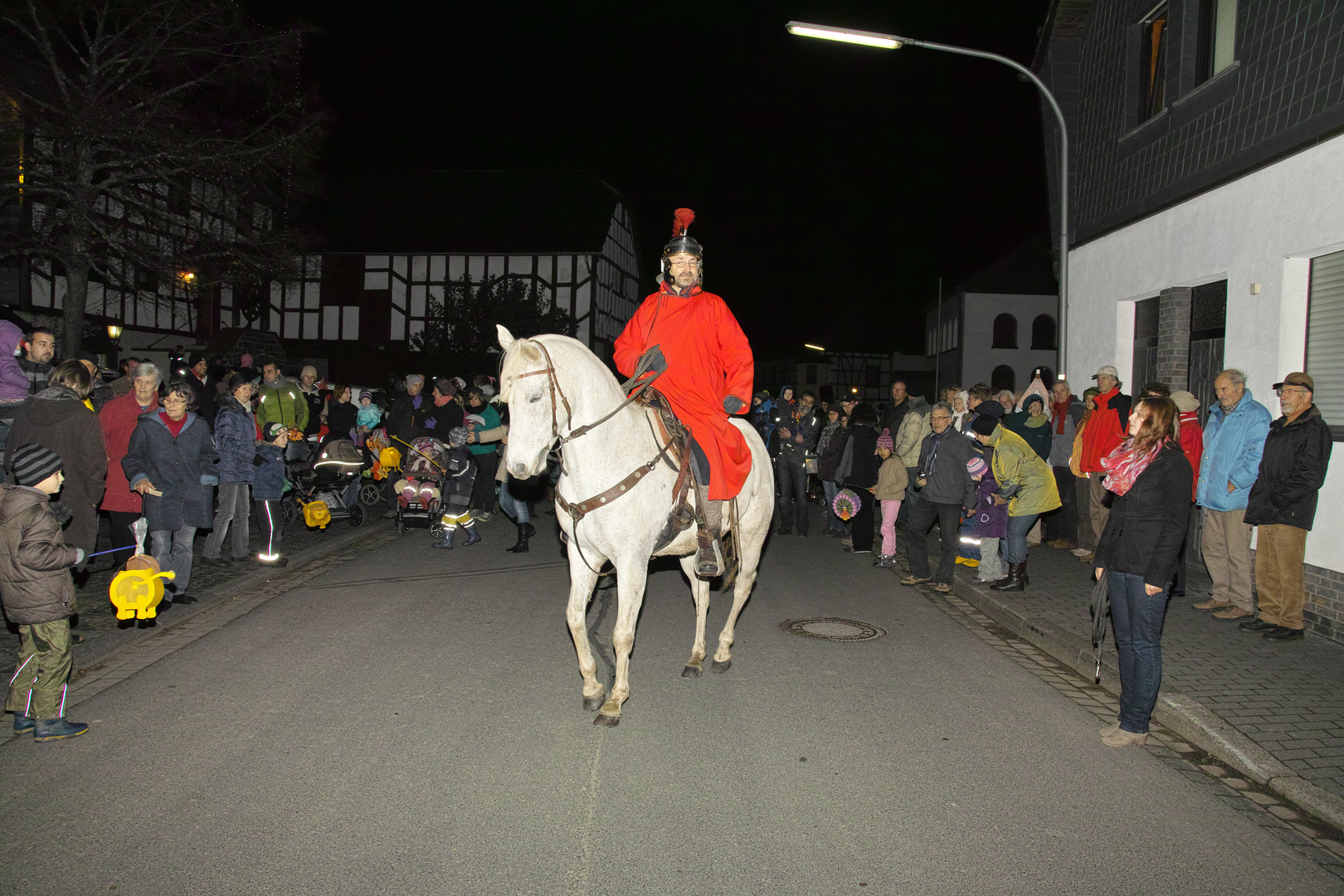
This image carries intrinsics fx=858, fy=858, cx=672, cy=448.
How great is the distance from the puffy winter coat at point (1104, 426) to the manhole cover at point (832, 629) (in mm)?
4033

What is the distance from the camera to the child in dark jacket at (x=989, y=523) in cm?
935

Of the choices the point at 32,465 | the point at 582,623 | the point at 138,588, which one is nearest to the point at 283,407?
the point at 138,588

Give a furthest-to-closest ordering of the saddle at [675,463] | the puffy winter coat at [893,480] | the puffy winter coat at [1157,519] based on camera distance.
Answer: the puffy winter coat at [893,480], the saddle at [675,463], the puffy winter coat at [1157,519]

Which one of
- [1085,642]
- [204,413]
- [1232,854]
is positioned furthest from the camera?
[204,413]

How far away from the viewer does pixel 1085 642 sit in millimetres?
6867

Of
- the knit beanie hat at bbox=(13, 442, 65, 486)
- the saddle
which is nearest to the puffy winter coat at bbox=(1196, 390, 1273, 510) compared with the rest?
the saddle

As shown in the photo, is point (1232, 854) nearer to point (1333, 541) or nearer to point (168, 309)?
point (1333, 541)

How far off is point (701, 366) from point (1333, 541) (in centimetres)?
583

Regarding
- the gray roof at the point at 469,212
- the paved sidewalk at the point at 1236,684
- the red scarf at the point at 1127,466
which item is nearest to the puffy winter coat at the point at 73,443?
the red scarf at the point at 1127,466

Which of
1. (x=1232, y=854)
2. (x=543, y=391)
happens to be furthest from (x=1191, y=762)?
(x=543, y=391)

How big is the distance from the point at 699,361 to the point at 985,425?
4434 millimetres

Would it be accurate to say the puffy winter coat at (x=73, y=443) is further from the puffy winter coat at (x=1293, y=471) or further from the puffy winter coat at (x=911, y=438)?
the puffy winter coat at (x=1293, y=471)

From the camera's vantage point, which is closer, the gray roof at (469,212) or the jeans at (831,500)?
the jeans at (831,500)

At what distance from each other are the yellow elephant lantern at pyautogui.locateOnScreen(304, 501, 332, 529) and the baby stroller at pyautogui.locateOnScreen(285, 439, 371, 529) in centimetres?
31
